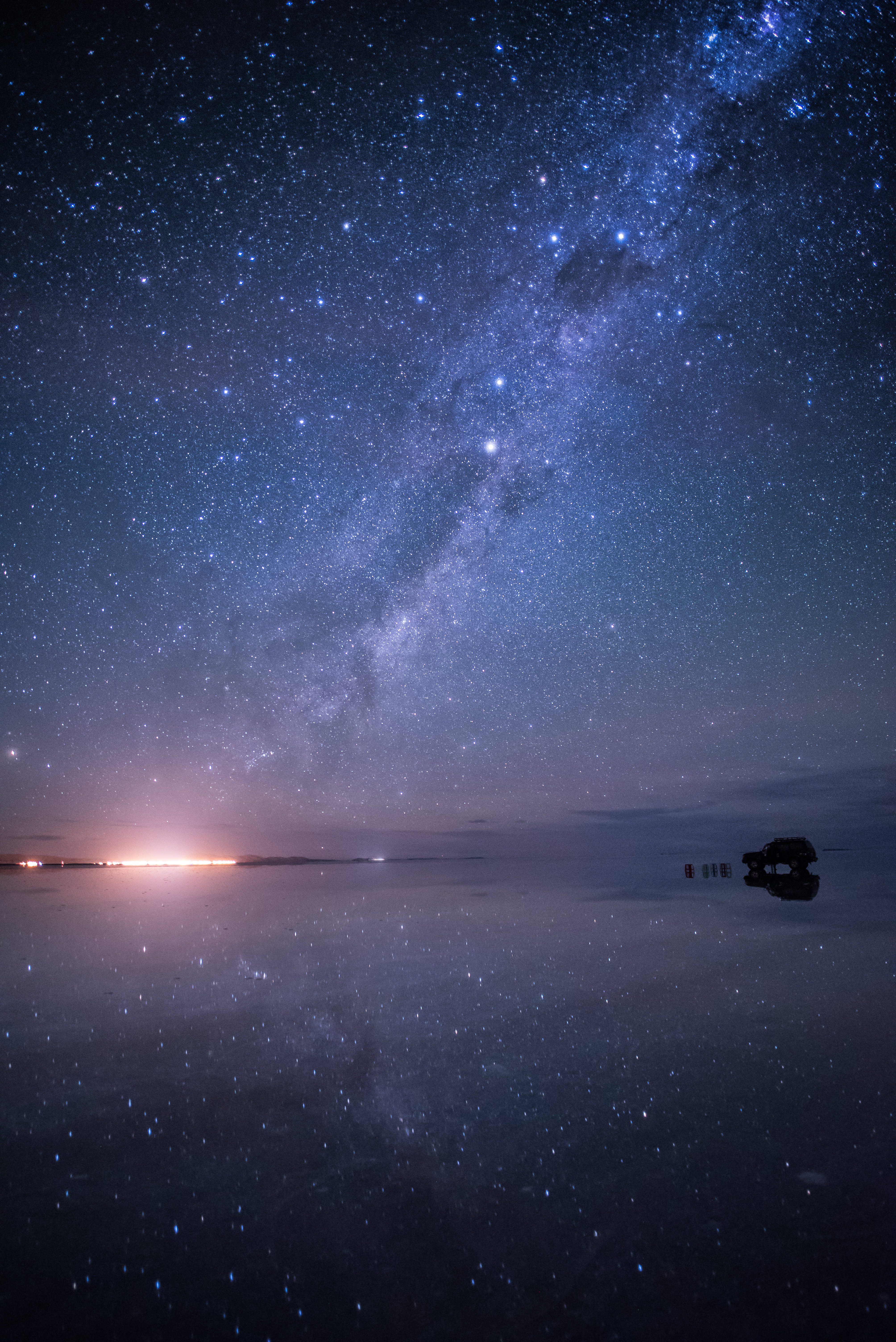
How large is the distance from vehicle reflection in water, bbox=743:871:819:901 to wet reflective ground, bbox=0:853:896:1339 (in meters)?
11.2

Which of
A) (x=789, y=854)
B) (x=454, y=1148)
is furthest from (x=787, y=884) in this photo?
(x=454, y=1148)

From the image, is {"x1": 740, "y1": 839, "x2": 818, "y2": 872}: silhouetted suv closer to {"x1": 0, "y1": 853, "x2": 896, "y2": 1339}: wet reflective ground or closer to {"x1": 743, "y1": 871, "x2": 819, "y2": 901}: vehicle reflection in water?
{"x1": 743, "y1": 871, "x2": 819, "y2": 901}: vehicle reflection in water

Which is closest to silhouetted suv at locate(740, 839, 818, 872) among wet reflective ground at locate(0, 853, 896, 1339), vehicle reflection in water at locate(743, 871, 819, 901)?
vehicle reflection in water at locate(743, 871, 819, 901)

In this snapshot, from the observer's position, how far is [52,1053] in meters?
6.51

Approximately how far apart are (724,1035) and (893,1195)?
Result: 3024mm

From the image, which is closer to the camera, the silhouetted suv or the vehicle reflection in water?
the vehicle reflection in water

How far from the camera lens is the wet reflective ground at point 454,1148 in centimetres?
304

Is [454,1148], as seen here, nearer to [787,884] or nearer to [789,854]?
[787,884]

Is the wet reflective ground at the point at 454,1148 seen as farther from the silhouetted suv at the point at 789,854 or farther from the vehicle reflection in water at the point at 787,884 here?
the silhouetted suv at the point at 789,854

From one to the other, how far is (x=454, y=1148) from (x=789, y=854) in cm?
2573

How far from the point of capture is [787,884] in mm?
24656

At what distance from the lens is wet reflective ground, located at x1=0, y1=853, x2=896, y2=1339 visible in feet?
9.98

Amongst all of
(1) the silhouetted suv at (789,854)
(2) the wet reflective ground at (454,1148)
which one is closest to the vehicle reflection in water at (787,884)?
(1) the silhouetted suv at (789,854)

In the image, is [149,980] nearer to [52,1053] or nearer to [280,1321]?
[52,1053]
